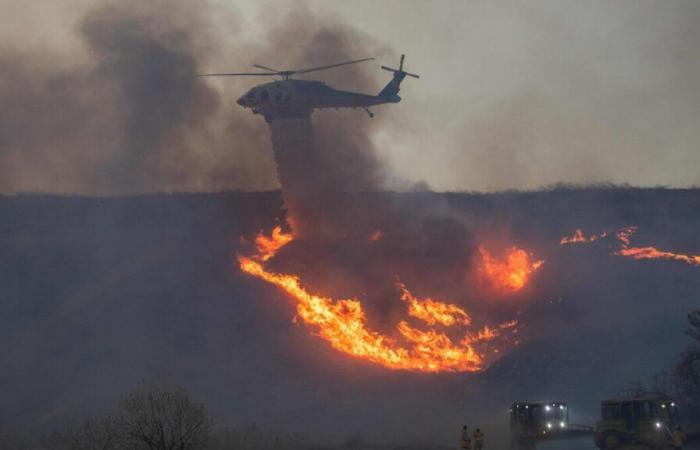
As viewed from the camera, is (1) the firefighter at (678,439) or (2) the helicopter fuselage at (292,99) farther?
(2) the helicopter fuselage at (292,99)

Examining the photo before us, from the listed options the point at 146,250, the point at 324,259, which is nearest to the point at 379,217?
the point at 324,259

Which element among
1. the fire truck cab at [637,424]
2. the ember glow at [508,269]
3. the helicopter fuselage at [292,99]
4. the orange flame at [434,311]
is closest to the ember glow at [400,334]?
the orange flame at [434,311]

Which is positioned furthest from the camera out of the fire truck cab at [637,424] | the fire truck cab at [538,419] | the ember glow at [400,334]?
the ember glow at [400,334]

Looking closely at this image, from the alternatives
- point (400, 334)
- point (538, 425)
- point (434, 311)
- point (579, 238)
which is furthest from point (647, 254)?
point (538, 425)

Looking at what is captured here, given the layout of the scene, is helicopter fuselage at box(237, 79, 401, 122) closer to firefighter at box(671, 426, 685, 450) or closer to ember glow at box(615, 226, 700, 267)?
ember glow at box(615, 226, 700, 267)

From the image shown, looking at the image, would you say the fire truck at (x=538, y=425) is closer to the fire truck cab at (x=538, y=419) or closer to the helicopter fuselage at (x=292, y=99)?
the fire truck cab at (x=538, y=419)

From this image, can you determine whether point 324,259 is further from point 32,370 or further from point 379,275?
point 32,370
